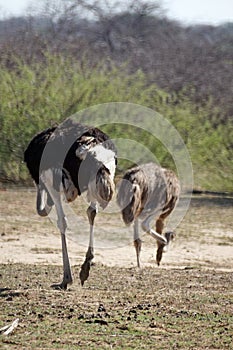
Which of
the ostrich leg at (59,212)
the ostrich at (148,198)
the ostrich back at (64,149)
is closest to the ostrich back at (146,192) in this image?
the ostrich at (148,198)

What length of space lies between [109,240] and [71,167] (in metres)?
4.40

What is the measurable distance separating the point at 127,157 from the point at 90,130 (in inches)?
337

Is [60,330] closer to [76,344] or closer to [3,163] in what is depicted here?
[76,344]

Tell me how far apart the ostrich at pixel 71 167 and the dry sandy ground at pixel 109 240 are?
91.0 inches

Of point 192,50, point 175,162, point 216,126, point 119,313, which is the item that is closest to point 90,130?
point 119,313

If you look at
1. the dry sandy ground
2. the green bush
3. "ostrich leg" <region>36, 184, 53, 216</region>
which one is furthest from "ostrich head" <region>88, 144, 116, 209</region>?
the green bush

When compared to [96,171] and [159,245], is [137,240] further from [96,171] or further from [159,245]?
[96,171]

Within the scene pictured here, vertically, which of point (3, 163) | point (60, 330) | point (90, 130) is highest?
point (90, 130)

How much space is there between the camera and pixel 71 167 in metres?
7.58

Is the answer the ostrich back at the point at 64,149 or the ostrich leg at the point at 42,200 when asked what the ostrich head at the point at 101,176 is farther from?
the ostrich leg at the point at 42,200

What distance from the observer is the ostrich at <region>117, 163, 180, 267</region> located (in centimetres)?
931

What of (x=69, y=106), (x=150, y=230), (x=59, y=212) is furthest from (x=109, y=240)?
(x=69, y=106)

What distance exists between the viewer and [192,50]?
1015 inches

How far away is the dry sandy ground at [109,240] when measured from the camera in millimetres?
10547
